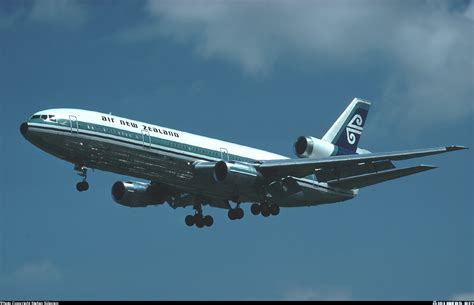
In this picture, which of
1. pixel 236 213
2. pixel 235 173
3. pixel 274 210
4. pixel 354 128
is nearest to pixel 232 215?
pixel 236 213

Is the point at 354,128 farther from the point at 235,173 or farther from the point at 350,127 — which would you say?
the point at 235,173

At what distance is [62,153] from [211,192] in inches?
402

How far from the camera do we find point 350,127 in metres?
71.6

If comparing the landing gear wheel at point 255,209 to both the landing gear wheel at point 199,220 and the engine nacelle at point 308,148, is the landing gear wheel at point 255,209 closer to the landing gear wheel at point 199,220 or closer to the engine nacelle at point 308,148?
the engine nacelle at point 308,148

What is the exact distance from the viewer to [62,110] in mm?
57000

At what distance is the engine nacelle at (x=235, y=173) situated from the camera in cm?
5944

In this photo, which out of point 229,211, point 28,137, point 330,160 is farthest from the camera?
point 229,211

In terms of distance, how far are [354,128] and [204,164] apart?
16244mm

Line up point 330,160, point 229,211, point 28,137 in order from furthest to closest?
point 229,211 < point 330,160 < point 28,137

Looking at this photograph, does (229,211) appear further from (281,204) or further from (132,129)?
(132,129)

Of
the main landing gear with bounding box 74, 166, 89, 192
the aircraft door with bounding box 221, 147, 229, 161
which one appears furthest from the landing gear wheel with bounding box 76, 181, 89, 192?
the aircraft door with bounding box 221, 147, 229, 161

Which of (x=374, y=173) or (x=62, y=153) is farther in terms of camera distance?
(x=374, y=173)

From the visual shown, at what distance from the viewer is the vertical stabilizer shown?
230 ft

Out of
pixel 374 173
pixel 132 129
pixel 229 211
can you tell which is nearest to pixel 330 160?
pixel 374 173
